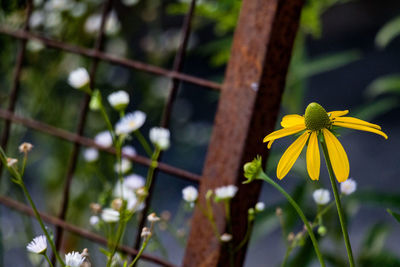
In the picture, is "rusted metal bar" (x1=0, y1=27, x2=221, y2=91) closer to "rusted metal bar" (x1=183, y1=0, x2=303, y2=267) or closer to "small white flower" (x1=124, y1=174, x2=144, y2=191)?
"rusted metal bar" (x1=183, y1=0, x2=303, y2=267)

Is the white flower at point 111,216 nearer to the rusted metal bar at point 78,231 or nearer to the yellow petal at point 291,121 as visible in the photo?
the rusted metal bar at point 78,231

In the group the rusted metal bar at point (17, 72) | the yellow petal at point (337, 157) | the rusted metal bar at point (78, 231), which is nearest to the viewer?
the yellow petal at point (337, 157)

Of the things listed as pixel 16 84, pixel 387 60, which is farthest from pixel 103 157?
pixel 387 60

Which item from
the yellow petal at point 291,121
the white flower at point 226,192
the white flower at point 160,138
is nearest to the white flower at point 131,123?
the white flower at point 160,138

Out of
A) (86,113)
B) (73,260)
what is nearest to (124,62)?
(86,113)

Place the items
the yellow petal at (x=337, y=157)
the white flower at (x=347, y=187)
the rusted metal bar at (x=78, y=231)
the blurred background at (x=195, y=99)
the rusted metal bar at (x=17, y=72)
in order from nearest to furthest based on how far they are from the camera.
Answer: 1. the yellow petal at (x=337, y=157)
2. the white flower at (x=347, y=187)
3. the rusted metal bar at (x=78, y=231)
4. the rusted metal bar at (x=17, y=72)
5. the blurred background at (x=195, y=99)

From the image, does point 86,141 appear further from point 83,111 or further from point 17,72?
point 17,72
